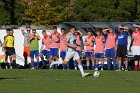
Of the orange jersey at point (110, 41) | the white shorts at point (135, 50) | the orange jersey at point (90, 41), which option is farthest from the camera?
the orange jersey at point (90, 41)

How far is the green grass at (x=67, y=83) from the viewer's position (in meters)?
17.4

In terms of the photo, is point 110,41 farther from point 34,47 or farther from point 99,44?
point 34,47

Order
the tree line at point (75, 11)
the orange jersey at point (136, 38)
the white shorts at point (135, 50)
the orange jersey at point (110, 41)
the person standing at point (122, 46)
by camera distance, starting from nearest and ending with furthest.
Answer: the person standing at point (122, 46) < the orange jersey at point (136, 38) < the white shorts at point (135, 50) < the orange jersey at point (110, 41) < the tree line at point (75, 11)

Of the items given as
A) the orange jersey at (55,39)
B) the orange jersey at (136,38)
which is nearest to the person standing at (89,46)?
the orange jersey at (55,39)

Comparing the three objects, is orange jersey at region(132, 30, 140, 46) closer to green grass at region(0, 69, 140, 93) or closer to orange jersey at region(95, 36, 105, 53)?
orange jersey at region(95, 36, 105, 53)

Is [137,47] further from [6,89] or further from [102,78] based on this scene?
[6,89]

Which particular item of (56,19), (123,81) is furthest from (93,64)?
(56,19)

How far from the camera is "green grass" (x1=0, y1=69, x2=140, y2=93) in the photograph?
57.1 feet

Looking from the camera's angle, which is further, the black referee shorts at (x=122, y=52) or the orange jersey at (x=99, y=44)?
the orange jersey at (x=99, y=44)

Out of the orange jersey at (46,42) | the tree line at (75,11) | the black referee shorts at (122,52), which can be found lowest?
the black referee shorts at (122,52)

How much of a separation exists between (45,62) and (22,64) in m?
2.49

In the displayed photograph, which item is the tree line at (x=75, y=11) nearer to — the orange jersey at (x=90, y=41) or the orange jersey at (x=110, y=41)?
the orange jersey at (x=90, y=41)

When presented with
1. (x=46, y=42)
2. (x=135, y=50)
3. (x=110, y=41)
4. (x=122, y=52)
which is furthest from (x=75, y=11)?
(x=122, y=52)

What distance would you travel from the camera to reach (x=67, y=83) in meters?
19.6
